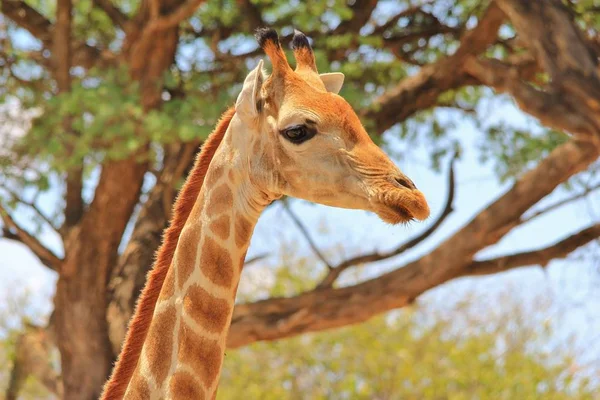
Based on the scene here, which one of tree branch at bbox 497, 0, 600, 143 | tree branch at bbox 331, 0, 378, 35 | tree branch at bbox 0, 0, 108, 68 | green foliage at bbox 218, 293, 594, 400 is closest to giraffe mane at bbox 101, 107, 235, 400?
tree branch at bbox 497, 0, 600, 143

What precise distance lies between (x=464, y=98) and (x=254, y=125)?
735cm

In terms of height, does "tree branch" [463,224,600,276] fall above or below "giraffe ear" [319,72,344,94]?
above

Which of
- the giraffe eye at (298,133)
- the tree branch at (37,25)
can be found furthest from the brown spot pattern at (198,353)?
the tree branch at (37,25)

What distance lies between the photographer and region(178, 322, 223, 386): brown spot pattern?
13.8 feet

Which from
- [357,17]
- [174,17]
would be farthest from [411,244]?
[174,17]

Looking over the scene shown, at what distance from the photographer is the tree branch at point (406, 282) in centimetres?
→ 834

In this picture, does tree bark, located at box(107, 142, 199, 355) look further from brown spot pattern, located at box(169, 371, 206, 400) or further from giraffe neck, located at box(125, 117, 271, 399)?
brown spot pattern, located at box(169, 371, 206, 400)

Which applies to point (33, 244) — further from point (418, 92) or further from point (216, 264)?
point (216, 264)

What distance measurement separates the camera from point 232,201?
4324mm

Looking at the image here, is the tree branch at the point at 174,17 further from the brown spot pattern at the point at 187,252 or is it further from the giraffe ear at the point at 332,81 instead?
the brown spot pattern at the point at 187,252

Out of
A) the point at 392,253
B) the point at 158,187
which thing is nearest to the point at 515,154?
the point at 392,253

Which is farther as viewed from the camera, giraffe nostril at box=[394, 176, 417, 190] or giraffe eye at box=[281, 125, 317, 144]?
giraffe eye at box=[281, 125, 317, 144]

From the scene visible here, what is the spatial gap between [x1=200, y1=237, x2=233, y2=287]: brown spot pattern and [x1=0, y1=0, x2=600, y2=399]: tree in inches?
139

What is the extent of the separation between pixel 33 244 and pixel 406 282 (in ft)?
11.7
